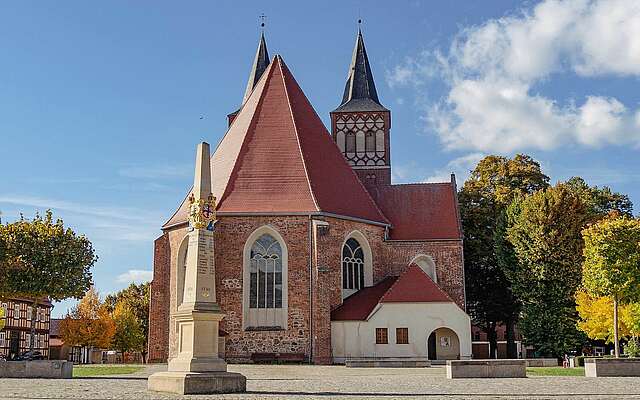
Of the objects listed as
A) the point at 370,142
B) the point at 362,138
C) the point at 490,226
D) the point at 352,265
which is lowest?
the point at 352,265

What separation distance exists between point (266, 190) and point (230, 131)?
18.4ft

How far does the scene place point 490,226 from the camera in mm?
43562

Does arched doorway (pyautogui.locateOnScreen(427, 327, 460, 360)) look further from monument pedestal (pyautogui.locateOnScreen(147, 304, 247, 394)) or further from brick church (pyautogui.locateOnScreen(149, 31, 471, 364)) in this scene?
monument pedestal (pyautogui.locateOnScreen(147, 304, 247, 394))

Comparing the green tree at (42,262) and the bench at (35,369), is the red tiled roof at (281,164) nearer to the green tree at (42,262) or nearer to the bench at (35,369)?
the green tree at (42,262)

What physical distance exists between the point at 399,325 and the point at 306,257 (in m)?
5.06

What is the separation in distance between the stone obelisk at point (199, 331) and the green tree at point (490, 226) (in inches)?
1080

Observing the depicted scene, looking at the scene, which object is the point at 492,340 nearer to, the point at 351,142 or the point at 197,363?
the point at 351,142

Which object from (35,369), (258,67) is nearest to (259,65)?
(258,67)

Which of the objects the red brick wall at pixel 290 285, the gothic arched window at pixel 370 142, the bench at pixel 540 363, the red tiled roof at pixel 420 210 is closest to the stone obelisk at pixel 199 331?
the red brick wall at pixel 290 285

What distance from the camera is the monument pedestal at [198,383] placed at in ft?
48.0

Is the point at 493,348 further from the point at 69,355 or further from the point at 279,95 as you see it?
the point at 69,355

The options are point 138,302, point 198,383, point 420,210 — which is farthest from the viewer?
point 138,302

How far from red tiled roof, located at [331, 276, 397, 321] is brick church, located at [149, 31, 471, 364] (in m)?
0.06

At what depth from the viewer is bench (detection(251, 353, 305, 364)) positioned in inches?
1225
